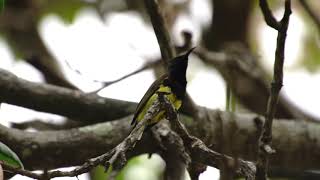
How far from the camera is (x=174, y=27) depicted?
469cm

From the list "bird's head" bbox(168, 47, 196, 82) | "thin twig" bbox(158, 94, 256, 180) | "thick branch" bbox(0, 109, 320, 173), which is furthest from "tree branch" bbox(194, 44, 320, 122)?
"thin twig" bbox(158, 94, 256, 180)

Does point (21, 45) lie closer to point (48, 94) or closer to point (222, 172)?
point (48, 94)

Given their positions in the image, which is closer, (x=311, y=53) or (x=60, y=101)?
(x=60, y=101)

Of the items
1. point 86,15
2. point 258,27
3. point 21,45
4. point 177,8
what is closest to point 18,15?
point 21,45

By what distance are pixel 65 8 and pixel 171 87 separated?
1807 millimetres

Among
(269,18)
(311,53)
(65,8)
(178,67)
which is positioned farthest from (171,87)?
(311,53)

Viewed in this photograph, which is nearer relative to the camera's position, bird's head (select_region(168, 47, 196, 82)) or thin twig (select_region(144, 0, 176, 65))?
thin twig (select_region(144, 0, 176, 65))

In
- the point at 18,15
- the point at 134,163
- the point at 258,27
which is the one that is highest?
the point at 18,15

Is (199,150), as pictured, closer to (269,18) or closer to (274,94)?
(274,94)

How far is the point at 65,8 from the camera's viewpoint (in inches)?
188

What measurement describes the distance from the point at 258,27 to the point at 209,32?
434mm

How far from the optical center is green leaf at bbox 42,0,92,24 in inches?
187

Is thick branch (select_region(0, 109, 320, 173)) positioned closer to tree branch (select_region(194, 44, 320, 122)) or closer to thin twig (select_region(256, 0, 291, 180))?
tree branch (select_region(194, 44, 320, 122))

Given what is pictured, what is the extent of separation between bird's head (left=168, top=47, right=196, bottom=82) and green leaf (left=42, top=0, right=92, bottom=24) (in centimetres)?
163
